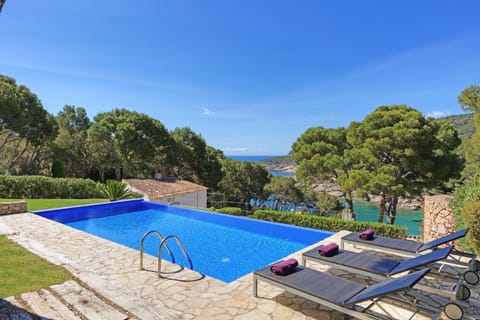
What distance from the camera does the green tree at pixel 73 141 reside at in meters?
28.2

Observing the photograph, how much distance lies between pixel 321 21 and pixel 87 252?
589 inches

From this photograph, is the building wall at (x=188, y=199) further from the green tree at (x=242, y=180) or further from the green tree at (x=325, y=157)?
the green tree at (x=242, y=180)

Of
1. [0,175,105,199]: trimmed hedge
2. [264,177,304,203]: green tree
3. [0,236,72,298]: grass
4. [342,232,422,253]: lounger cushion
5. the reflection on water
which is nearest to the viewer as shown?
[0,236,72,298]: grass

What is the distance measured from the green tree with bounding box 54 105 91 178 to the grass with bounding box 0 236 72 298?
84.6ft

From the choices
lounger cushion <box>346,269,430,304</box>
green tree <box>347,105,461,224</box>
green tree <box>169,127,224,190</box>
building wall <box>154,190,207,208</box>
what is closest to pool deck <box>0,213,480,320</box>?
lounger cushion <box>346,269,430,304</box>

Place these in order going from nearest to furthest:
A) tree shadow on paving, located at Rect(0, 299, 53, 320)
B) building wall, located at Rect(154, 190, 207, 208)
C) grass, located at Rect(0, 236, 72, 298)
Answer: tree shadow on paving, located at Rect(0, 299, 53, 320) < grass, located at Rect(0, 236, 72, 298) < building wall, located at Rect(154, 190, 207, 208)

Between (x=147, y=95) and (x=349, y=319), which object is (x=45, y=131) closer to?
(x=147, y=95)

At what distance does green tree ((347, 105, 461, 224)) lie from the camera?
13695 mm

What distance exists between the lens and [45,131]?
25062 mm

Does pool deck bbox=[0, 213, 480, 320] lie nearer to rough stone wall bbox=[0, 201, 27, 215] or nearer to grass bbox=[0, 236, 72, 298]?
grass bbox=[0, 236, 72, 298]

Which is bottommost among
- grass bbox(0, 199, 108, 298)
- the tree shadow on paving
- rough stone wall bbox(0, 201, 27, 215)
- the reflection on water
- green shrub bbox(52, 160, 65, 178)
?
the reflection on water

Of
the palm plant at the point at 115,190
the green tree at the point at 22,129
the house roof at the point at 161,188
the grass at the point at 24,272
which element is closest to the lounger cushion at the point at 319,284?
the grass at the point at 24,272

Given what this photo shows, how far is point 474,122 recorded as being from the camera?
13953mm

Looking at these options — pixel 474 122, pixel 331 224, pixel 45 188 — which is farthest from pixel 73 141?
pixel 474 122
